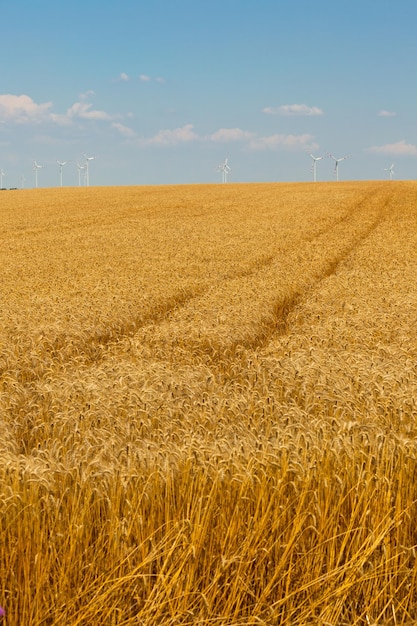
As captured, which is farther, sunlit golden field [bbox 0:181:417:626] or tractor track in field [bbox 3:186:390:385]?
tractor track in field [bbox 3:186:390:385]

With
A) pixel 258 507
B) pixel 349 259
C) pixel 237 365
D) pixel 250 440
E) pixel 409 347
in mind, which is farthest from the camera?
pixel 349 259

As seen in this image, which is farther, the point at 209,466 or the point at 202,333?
the point at 202,333

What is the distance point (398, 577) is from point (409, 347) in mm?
5675

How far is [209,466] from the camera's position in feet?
14.0

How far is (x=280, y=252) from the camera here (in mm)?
23297

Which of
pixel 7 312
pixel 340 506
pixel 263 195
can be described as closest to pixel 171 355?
pixel 7 312

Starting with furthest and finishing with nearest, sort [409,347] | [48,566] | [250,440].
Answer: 1. [409,347]
2. [250,440]
3. [48,566]

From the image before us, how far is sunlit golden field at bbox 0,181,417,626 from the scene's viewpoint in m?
3.60

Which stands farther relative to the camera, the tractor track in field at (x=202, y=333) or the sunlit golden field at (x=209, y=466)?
the tractor track in field at (x=202, y=333)

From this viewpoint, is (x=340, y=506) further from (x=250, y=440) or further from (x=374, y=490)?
(x=250, y=440)

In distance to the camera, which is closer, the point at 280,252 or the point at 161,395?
the point at 161,395

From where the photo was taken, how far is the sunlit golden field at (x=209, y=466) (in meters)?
3.60

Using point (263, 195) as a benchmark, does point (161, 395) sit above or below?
below

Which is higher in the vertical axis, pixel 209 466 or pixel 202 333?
pixel 209 466
